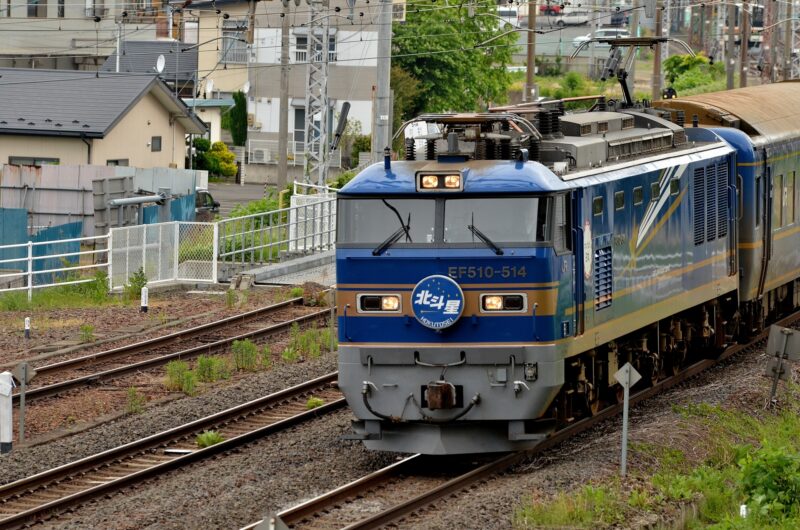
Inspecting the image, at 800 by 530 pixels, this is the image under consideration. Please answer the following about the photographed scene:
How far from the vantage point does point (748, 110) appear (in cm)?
2302

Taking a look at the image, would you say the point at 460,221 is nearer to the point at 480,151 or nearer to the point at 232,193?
the point at 480,151

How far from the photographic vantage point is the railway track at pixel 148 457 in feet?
45.6

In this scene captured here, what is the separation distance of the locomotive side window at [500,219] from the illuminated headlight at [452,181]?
0.14 m

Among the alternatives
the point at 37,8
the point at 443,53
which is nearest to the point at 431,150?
the point at 37,8

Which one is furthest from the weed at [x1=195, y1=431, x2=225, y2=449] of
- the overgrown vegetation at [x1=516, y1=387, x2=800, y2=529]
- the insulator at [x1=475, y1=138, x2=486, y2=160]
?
the overgrown vegetation at [x1=516, y1=387, x2=800, y2=529]

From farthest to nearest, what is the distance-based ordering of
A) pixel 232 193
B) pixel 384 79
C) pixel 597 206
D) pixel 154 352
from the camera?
pixel 232 193 < pixel 384 79 < pixel 154 352 < pixel 597 206

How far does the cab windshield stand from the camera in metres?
14.2

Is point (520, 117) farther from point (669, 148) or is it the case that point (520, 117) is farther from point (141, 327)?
point (141, 327)

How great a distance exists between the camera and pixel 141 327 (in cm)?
2527

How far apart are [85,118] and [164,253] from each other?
1360cm

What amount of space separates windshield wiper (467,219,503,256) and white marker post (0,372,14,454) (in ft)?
18.5

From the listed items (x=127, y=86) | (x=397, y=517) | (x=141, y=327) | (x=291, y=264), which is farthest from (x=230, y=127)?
(x=397, y=517)

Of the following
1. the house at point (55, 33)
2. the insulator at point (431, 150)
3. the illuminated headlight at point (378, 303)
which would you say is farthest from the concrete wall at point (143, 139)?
the illuminated headlight at point (378, 303)

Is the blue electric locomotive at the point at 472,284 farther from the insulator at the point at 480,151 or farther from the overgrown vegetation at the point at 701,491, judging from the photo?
the overgrown vegetation at the point at 701,491
